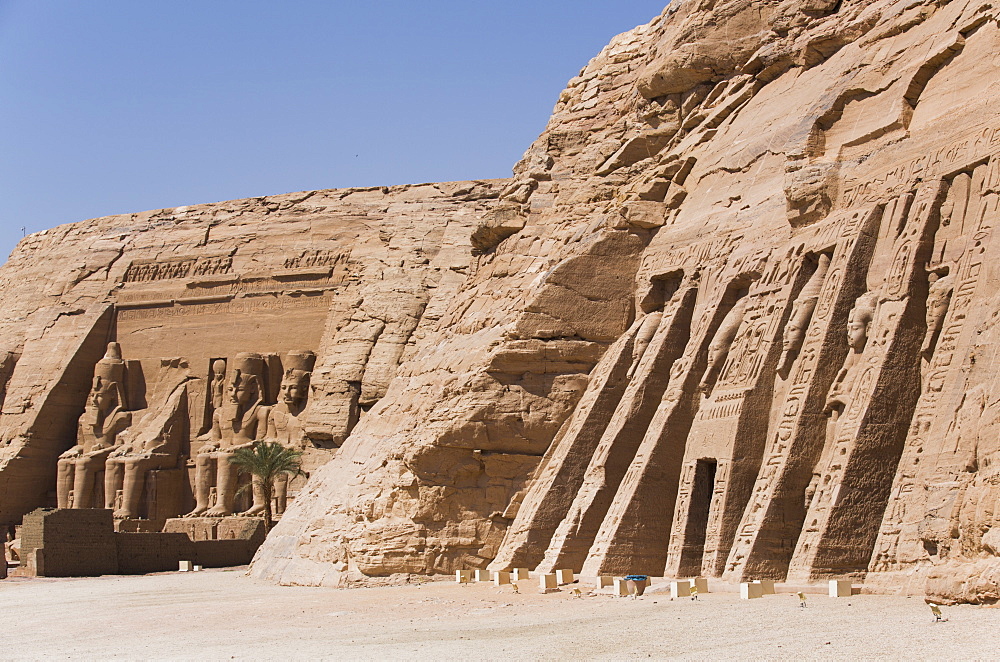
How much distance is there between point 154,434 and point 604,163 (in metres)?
17.9

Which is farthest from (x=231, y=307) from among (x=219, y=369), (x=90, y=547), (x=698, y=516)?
(x=698, y=516)

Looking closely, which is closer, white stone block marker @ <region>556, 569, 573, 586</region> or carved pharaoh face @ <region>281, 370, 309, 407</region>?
white stone block marker @ <region>556, 569, 573, 586</region>

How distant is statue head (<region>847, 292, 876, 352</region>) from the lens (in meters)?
13.0

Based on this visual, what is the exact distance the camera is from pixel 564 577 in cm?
1461

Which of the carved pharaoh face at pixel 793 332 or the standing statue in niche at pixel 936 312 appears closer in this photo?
the standing statue in niche at pixel 936 312

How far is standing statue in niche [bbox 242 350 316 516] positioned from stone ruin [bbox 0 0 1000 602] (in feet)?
18.7

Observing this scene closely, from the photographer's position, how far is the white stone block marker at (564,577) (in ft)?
47.9

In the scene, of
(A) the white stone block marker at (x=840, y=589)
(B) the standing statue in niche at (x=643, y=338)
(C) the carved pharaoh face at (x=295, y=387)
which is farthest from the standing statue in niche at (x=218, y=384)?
(A) the white stone block marker at (x=840, y=589)

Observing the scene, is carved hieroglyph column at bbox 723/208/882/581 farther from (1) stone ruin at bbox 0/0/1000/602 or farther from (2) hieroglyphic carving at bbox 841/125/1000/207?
(2) hieroglyphic carving at bbox 841/125/1000/207

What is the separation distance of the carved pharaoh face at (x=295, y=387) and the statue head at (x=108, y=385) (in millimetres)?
5200

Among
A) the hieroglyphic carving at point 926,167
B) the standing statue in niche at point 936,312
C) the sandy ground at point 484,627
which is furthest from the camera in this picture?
the hieroglyphic carving at point 926,167

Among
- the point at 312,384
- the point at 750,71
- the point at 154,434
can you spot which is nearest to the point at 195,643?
the point at 750,71

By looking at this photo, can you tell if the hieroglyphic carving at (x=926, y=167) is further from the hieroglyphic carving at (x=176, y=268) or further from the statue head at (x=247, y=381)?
the hieroglyphic carving at (x=176, y=268)

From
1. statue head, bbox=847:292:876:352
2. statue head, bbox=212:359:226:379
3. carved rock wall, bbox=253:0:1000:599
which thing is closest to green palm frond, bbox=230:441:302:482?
statue head, bbox=212:359:226:379
